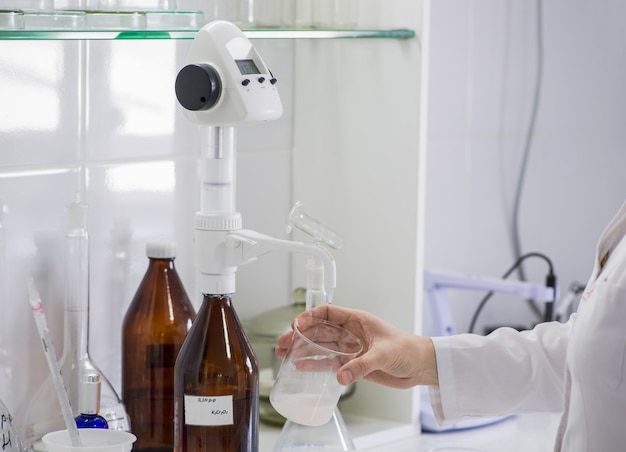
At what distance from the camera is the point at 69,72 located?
1.28m

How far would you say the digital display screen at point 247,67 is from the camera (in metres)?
1.13

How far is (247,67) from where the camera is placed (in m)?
1.14

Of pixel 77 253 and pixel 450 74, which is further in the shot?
pixel 450 74

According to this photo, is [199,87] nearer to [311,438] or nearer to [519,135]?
[311,438]

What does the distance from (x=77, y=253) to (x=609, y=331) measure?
0.59m

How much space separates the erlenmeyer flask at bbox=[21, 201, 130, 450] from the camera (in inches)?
48.6

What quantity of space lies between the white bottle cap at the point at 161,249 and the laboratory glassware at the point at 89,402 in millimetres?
181

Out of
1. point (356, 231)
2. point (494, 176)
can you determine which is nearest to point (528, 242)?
point (494, 176)

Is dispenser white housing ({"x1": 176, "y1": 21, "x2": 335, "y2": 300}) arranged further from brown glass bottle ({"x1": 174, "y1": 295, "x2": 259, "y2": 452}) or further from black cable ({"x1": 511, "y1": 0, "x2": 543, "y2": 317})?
black cable ({"x1": 511, "y1": 0, "x2": 543, "y2": 317})

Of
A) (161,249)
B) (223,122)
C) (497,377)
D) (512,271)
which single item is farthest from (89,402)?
(512,271)

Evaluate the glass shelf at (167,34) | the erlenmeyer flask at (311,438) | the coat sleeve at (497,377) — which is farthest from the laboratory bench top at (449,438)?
the glass shelf at (167,34)

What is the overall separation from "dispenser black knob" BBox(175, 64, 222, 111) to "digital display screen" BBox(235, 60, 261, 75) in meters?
0.03

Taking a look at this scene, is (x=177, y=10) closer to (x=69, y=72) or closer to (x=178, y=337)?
(x=69, y=72)

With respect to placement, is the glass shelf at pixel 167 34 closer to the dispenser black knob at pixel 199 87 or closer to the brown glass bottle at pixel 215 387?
the dispenser black knob at pixel 199 87
